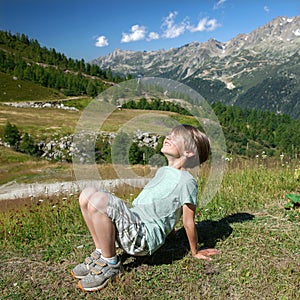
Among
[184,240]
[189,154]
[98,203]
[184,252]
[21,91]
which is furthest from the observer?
[21,91]

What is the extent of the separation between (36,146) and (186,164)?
45.9 m

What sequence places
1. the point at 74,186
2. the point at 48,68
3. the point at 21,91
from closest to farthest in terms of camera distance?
the point at 74,186, the point at 21,91, the point at 48,68

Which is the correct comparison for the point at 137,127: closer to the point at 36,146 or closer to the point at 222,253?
the point at 222,253

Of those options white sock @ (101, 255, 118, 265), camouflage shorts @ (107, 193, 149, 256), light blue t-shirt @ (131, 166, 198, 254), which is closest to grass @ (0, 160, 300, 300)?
white sock @ (101, 255, 118, 265)

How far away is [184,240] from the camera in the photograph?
15.1ft

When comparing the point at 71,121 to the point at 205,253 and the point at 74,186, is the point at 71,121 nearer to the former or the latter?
the point at 74,186

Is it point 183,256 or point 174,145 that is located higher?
point 174,145

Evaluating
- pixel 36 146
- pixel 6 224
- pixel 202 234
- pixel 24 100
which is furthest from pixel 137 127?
pixel 24 100

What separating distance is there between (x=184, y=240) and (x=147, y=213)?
1139mm

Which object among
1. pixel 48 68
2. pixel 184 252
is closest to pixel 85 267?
pixel 184 252

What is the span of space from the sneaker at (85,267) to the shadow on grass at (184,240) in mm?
447

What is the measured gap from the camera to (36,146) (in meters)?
46.8

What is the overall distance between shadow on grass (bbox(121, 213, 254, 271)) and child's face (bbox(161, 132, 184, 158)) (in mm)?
1264

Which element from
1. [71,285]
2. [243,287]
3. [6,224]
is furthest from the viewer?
[6,224]
